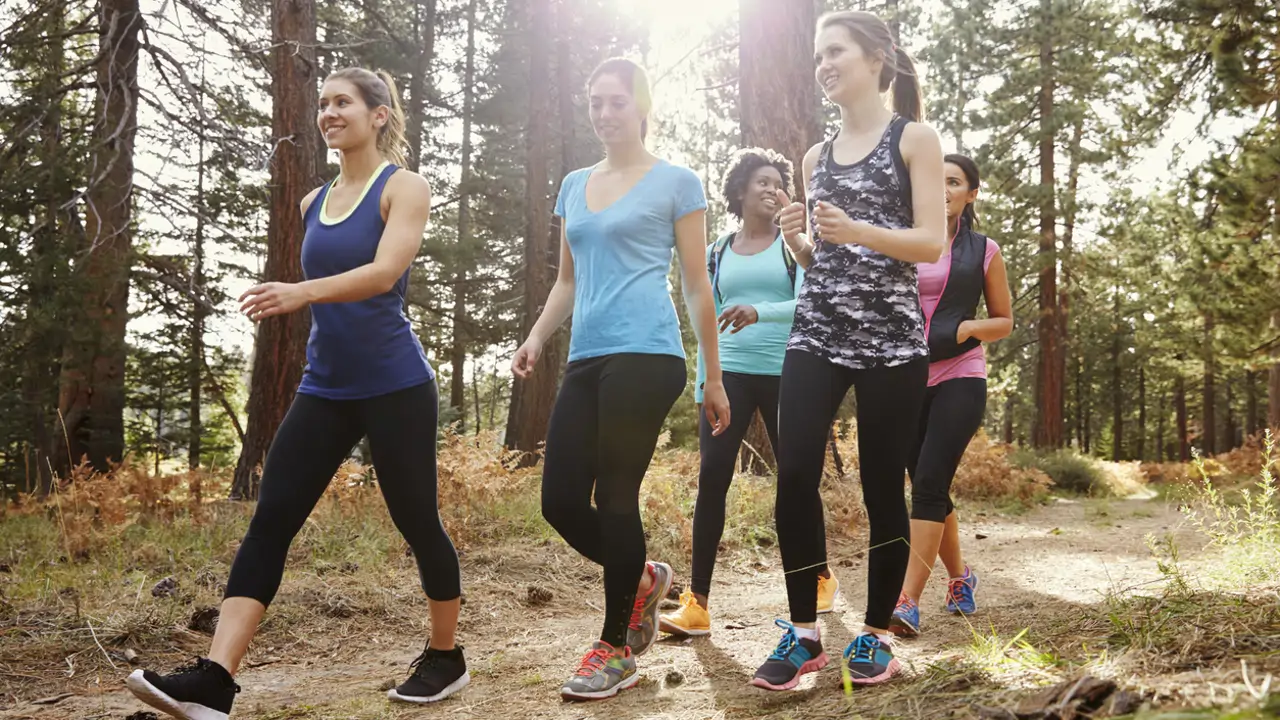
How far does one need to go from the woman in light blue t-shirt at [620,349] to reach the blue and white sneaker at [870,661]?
0.85 m

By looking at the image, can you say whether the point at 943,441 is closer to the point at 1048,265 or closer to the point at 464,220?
the point at 1048,265

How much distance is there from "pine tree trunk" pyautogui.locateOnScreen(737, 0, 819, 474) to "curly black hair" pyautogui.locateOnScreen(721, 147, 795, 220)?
140 inches

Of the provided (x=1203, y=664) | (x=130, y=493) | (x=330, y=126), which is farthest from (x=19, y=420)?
(x=1203, y=664)

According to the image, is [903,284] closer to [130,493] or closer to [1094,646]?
[1094,646]

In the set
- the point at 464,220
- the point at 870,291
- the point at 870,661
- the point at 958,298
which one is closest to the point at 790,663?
the point at 870,661

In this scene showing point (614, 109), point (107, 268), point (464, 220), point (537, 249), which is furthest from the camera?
point (464, 220)

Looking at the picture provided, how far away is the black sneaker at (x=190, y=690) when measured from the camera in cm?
281

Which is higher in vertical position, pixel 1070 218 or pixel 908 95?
pixel 1070 218

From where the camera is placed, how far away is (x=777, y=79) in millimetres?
8719

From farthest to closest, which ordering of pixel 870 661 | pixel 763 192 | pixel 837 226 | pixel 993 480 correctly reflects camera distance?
pixel 993 480 < pixel 763 192 < pixel 870 661 < pixel 837 226

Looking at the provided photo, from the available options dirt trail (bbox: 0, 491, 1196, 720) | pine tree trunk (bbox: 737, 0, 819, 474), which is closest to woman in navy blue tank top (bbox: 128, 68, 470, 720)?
dirt trail (bbox: 0, 491, 1196, 720)

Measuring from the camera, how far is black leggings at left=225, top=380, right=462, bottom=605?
3.26 metres

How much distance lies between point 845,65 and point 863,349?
1040 mm

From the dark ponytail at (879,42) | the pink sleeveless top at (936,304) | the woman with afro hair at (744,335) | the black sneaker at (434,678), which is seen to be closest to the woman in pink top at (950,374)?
the pink sleeveless top at (936,304)
